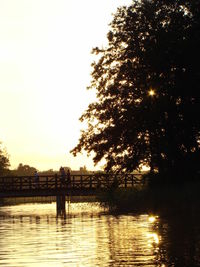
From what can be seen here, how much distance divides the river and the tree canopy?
13.5 metres

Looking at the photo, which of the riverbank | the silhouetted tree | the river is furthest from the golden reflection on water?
the silhouetted tree

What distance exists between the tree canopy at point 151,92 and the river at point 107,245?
1354 centimetres

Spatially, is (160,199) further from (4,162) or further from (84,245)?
(4,162)

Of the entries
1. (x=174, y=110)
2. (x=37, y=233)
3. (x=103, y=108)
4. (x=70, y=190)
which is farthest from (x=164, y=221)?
(x=70, y=190)

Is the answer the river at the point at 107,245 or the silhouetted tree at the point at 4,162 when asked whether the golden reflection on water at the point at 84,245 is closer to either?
the river at the point at 107,245

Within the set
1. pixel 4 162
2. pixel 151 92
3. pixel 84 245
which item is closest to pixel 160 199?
pixel 151 92

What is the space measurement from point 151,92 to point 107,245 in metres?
27.3

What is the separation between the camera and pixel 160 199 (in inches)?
1948

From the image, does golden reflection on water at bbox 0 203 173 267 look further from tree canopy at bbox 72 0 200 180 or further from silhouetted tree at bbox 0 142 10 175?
silhouetted tree at bbox 0 142 10 175

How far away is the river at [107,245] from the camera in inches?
858

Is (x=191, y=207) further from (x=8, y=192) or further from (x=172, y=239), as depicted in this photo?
(x=8, y=192)

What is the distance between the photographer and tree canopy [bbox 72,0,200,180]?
50.7m

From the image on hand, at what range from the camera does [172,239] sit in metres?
27.7

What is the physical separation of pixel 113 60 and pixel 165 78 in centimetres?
584
